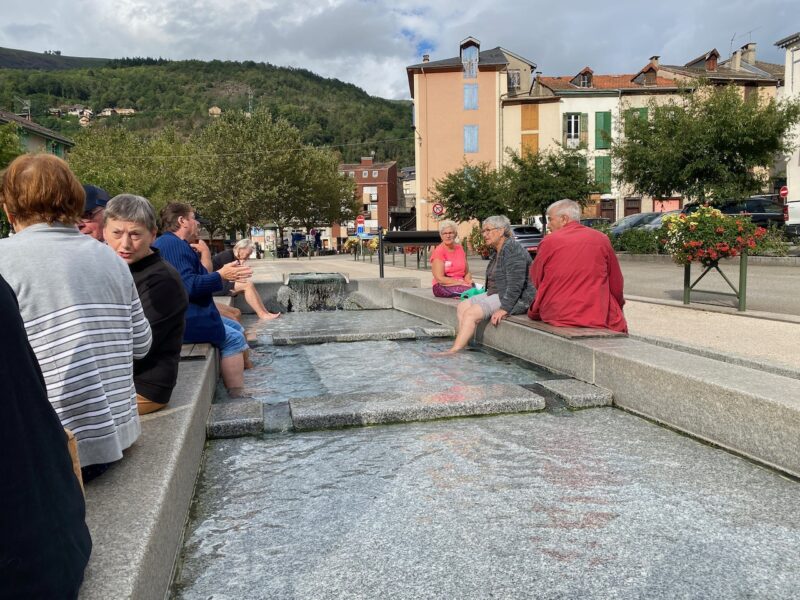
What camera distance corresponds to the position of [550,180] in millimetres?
32750

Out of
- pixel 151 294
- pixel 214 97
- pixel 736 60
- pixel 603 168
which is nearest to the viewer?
pixel 151 294

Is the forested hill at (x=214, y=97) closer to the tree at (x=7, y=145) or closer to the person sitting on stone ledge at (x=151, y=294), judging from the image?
the tree at (x=7, y=145)

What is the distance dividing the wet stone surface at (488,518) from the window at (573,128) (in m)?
44.6

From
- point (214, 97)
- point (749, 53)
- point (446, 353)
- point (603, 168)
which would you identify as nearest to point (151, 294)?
point (446, 353)

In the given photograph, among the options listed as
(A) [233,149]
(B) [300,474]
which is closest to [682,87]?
(B) [300,474]

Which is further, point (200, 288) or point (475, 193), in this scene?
point (475, 193)

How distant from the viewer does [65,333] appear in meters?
2.46

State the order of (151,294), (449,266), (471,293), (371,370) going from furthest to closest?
(449,266) < (471,293) < (371,370) < (151,294)

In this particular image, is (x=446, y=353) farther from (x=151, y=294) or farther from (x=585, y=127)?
(x=585, y=127)

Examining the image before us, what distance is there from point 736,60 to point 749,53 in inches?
122

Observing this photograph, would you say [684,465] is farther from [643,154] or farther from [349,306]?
[643,154]

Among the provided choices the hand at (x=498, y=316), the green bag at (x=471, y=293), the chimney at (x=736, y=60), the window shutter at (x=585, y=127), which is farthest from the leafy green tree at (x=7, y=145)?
the chimney at (x=736, y=60)

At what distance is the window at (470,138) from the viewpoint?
1848 inches

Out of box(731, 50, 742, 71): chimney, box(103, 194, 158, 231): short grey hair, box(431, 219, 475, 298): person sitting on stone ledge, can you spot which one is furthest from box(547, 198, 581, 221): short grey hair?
box(731, 50, 742, 71): chimney
